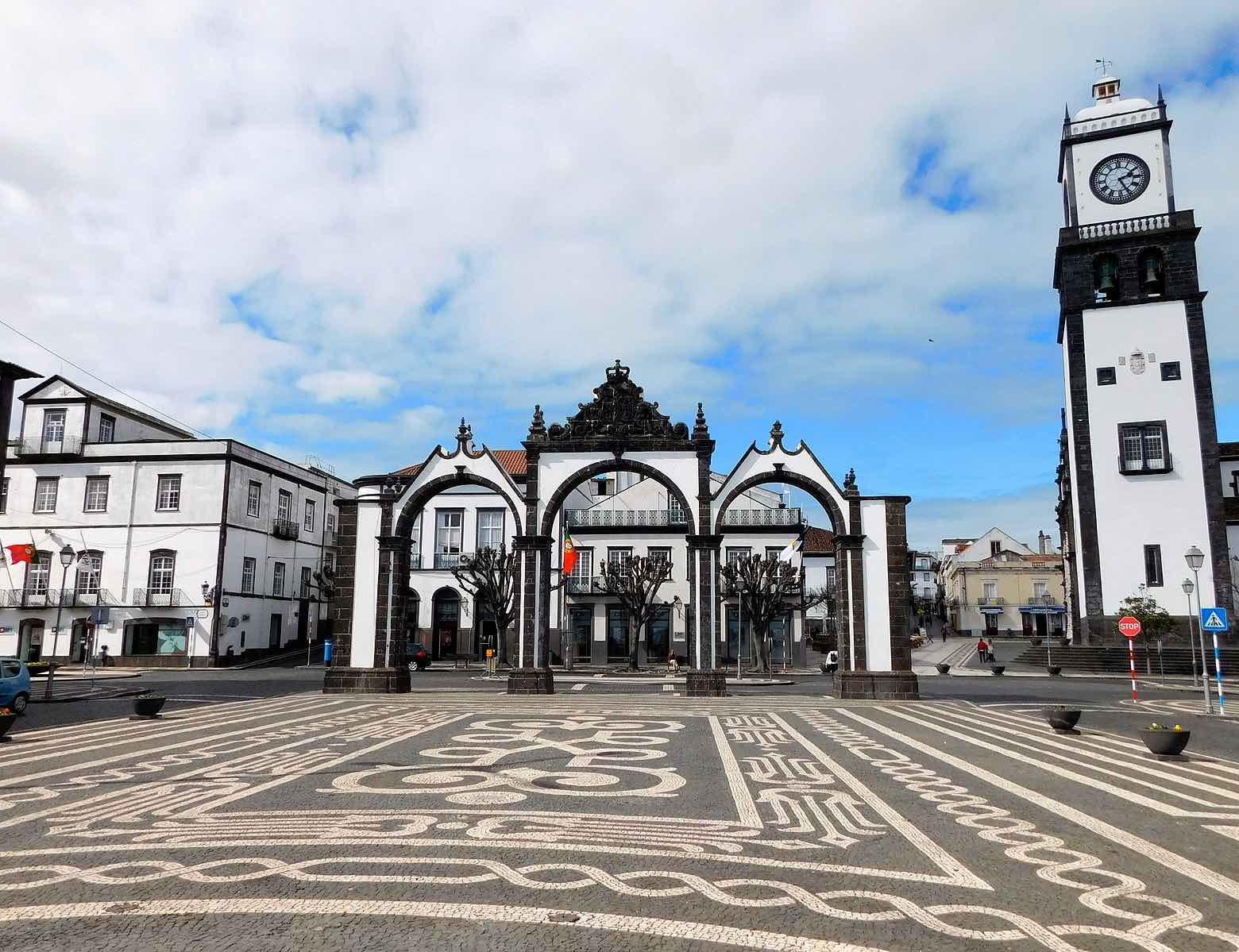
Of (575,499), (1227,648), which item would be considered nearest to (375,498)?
(575,499)

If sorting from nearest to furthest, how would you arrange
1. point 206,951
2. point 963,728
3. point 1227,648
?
point 206,951 < point 963,728 < point 1227,648

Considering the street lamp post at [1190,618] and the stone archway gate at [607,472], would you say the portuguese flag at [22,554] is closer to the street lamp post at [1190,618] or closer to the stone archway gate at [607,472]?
the stone archway gate at [607,472]

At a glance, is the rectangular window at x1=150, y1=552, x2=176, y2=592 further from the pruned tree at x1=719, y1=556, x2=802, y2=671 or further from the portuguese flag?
the pruned tree at x1=719, y1=556, x2=802, y2=671

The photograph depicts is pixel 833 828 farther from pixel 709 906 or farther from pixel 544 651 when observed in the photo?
pixel 544 651

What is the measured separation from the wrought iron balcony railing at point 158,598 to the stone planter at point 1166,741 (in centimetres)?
3869

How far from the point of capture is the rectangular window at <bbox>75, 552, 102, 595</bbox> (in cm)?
4009

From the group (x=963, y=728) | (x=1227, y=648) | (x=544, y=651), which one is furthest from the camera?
(x=1227, y=648)

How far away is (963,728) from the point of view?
1628cm

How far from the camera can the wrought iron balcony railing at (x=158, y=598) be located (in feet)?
130

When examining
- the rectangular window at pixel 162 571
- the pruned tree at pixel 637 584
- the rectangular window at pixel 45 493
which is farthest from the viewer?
the rectangular window at pixel 45 493

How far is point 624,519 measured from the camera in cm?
4547

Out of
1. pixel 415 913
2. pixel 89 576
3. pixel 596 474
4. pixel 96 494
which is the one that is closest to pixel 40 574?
pixel 89 576

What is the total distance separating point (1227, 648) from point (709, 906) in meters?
39.1

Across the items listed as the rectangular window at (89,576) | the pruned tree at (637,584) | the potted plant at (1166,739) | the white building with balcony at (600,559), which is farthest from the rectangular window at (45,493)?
the potted plant at (1166,739)
